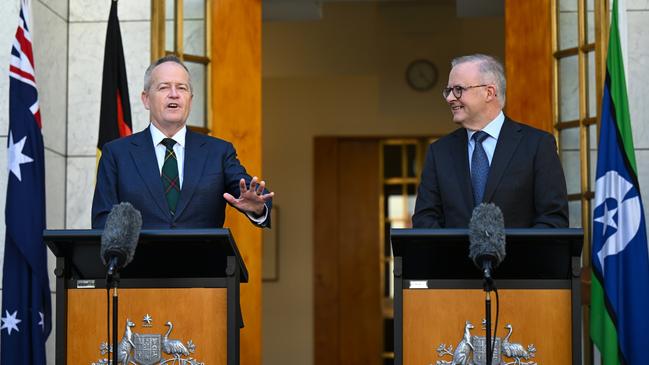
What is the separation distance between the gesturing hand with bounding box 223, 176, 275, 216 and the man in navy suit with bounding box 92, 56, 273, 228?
113 millimetres

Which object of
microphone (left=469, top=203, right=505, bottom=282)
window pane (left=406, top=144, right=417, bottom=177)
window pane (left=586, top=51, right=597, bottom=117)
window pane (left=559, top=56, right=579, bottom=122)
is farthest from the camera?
window pane (left=406, top=144, right=417, bottom=177)

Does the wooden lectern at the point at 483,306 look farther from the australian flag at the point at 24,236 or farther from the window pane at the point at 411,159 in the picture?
the window pane at the point at 411,159

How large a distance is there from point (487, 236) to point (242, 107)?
3.15 metres

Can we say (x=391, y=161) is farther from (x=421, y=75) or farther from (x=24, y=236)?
(x=24, y=236)

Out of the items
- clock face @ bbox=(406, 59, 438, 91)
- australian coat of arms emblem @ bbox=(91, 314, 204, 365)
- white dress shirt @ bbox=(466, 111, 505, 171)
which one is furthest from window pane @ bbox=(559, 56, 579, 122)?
clock face @ bbox=(406, 59, 438, 91)

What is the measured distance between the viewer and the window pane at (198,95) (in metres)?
6.26

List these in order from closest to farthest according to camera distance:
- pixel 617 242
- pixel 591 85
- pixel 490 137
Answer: pixel 490 137, pixel 617 242, pixel 591 85

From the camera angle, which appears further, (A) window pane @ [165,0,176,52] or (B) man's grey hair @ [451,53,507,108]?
(A) window pane @ [165,0,176,52]

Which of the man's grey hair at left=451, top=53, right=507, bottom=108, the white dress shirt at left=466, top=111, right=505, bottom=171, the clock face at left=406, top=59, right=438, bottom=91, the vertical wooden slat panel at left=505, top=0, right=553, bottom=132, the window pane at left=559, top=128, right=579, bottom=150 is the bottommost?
the white dress shirt at left=466, top=111, right=505, bottom=171

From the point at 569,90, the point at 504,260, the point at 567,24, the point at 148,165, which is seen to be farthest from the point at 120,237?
the point at 567,24

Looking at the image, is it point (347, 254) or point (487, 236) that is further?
point (347, 254)

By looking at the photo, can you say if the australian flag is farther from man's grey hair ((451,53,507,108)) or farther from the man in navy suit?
man's grey hair ((451,53,507,108))

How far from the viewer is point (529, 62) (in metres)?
6.33

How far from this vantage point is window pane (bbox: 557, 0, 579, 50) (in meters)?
6.21
